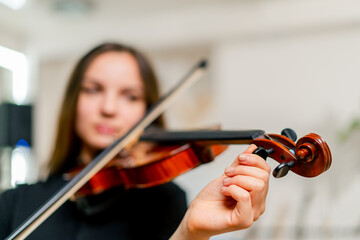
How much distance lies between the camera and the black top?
56cm

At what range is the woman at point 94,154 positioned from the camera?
56 cm

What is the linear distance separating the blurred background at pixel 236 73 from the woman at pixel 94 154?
13.5 inches

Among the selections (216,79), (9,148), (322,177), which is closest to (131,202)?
(9,148)

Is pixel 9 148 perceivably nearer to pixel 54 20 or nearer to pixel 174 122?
pixel 174 122

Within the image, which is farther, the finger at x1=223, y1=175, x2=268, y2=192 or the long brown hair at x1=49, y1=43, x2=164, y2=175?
the long brown hair at x1=49, y1=43, x2=164, y2=175

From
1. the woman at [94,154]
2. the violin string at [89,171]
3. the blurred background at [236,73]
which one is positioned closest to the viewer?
the violin string at [89,171]

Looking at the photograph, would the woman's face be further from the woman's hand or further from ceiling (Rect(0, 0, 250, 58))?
ceiling (Rect(0, 0, 250, 58))

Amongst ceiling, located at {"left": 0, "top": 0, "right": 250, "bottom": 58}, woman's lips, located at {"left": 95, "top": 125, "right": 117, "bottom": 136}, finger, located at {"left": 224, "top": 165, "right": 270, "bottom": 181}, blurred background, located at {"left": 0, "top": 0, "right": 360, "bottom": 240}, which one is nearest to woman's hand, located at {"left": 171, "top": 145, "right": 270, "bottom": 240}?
finger, located at {"left": 224, "top": 165, "right": 270, "bottom": 181}

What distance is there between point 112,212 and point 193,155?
211 mm

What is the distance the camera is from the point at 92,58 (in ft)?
2.30

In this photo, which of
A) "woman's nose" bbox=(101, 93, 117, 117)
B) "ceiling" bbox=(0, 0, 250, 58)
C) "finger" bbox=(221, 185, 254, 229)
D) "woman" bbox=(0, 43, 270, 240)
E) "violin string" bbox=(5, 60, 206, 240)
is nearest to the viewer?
"finger" bbox=(221, 185, 254, 229)

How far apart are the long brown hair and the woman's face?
0.07 ft

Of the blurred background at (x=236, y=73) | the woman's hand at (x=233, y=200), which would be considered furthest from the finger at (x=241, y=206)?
the blurred background at (x=236, y=73)

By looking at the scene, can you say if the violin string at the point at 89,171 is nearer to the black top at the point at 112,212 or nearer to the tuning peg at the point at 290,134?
the black top at the point at 112,212
